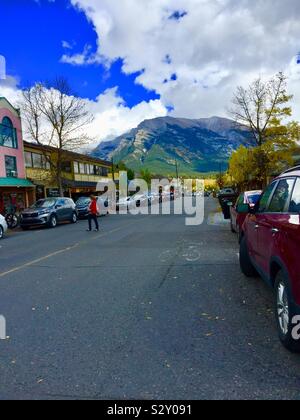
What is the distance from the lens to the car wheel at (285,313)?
3422 mm

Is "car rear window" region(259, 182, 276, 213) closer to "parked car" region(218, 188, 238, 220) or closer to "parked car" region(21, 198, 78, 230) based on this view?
"parked car" region(218, 188, 238, 220)

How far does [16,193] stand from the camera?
96.8ft

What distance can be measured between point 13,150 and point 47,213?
12137 mm

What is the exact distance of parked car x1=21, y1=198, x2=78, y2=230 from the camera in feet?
63.6

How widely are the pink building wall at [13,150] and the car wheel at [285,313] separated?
2676 centimetres

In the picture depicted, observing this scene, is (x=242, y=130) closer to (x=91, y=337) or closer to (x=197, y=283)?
(x=197, y=283)

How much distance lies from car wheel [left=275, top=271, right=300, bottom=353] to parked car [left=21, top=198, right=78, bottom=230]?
17.0 m

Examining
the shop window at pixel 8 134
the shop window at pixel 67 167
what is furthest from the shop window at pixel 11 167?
the shop window at pixel 67 167

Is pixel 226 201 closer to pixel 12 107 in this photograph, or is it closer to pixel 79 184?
pixel 12 107

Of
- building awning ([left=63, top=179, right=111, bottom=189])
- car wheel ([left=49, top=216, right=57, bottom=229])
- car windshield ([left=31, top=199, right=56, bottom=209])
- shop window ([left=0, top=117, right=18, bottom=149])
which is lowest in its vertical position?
car wheel ([left=49, top=216, right=57, bottom=229])

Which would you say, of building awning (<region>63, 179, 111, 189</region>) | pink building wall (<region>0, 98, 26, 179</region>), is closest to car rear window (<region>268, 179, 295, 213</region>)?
pink building wall (<region>0, 98, 26, 179</region>)

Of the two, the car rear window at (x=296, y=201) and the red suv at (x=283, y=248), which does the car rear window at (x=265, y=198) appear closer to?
the red suv at (x=283, y=248)
